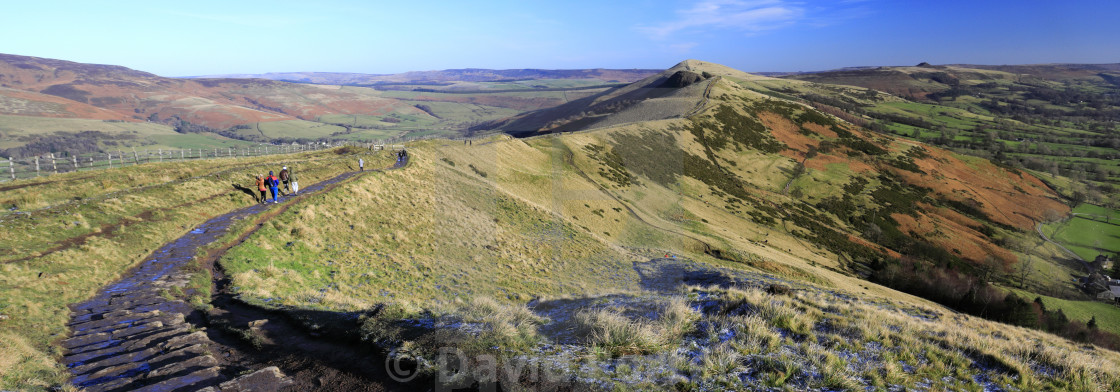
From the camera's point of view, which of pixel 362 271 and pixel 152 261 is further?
pixel 362 271

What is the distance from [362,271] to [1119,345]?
6351 cm

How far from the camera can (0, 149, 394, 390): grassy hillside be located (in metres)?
9.44

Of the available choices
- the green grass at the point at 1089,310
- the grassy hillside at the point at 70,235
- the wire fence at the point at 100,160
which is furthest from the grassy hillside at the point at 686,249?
the wire fence at the point at 100,160

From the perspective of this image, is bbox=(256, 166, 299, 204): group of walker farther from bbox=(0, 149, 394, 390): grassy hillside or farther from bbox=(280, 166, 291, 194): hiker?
bbox=(0, 149, 394, 390): grassy hillside

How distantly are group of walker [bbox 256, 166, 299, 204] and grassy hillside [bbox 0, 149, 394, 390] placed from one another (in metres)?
1.48

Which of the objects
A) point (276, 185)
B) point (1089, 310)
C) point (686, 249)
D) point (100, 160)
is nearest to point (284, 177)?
point (276, 185)

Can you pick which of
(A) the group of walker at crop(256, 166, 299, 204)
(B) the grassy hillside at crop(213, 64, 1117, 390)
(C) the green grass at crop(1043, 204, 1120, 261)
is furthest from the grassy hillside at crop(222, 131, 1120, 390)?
(C) the green grass at crop(1043, 204, 1120, 261)

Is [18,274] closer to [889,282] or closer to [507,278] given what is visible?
[507,278]

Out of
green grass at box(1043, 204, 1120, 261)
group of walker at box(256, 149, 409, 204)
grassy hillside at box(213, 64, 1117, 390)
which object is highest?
group of walker at box(256, 149, 409, 204)

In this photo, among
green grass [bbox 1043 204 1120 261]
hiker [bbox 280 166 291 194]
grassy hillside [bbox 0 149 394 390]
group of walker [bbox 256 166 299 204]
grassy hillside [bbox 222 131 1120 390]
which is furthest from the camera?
green grass [bbox 1043 204 1120 261]

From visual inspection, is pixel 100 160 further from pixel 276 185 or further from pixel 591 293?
pixel 591 293

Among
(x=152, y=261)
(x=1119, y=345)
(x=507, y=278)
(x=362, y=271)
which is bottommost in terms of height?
(x=1119, y=345)

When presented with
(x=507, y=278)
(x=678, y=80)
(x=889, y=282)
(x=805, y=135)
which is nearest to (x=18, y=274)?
(x=507, y=278)

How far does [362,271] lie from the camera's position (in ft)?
63.8
